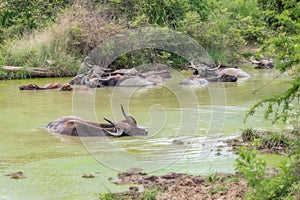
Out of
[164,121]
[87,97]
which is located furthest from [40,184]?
[87,97]

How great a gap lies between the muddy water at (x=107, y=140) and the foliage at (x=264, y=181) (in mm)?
1181

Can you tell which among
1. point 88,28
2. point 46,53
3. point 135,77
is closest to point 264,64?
point 88,28

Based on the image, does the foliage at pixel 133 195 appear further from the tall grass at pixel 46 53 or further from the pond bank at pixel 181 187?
the tall grass at pixel 46 53

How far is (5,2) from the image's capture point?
23.4 meters

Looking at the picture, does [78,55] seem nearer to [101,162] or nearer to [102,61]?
[102,61]

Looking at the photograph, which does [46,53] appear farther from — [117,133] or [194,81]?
[117,133]

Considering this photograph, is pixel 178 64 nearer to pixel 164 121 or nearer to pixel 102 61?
pixel 102 61

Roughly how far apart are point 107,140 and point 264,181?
4365 millimetres

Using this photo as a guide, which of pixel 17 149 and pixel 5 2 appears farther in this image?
pixel 5 2

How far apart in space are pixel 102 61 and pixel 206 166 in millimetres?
13349

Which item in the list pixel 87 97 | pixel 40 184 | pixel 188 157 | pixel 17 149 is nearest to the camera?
pixel 40 184

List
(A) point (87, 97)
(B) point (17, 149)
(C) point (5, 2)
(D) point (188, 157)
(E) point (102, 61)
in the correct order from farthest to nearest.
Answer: (C) point (5, 2)
(E) point (102, 61)
(A) point (87, 97)
(B) point (17, 149)
(D) point (188, 157)

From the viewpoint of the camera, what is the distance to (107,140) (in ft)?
26.5

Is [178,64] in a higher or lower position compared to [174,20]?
lower
